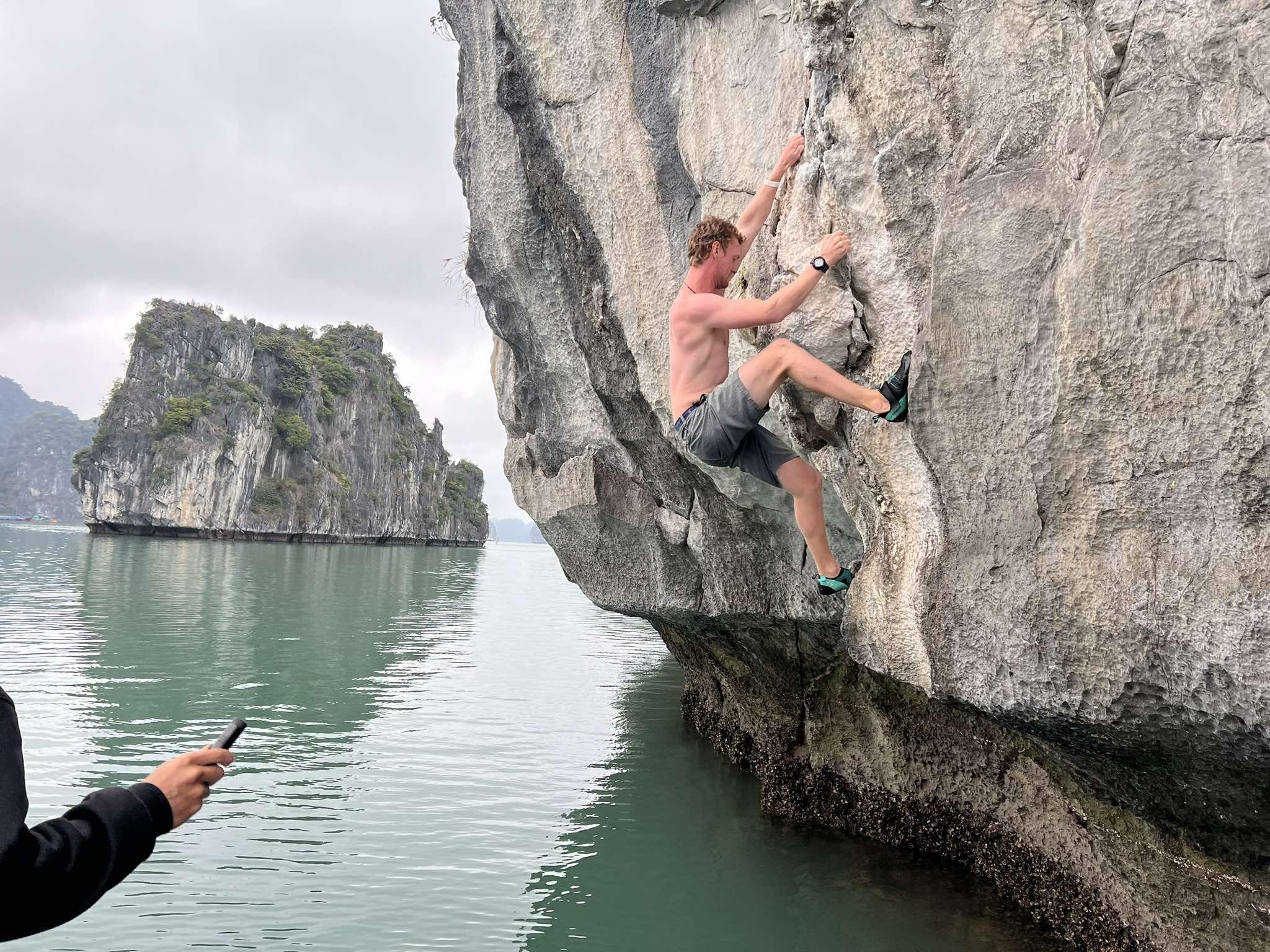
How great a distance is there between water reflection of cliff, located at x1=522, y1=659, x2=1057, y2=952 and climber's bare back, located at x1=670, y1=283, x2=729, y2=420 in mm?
3930

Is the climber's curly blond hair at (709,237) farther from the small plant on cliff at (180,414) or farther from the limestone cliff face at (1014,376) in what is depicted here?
the small plant on cliff at (180,414)

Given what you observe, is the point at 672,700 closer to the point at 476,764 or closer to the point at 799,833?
the point at 476,764

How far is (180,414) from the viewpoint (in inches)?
3169

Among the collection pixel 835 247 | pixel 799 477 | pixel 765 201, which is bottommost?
pixel 799 477

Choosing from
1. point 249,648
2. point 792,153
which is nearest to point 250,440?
point 249,648

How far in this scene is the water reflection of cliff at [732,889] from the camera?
6.65 meters

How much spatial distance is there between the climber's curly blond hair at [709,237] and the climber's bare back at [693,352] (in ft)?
0.72

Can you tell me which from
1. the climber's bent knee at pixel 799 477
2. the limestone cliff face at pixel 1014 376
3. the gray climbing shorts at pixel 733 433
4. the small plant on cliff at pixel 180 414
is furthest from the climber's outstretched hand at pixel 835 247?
the small plant on cliff at pixel 180 414

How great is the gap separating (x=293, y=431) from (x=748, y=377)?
92.2m

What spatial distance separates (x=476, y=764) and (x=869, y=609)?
21.3 feet

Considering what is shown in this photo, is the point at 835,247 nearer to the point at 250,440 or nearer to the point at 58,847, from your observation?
the point at 58,847

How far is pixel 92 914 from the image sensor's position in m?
6.64

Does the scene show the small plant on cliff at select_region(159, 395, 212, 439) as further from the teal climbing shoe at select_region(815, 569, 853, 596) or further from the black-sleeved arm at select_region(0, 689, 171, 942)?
the black-sleeved arm at select_region(0, 689, 171, 942)

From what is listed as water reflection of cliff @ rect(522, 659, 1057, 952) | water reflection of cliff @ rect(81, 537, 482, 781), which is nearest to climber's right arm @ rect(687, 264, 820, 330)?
water reflection of cliff @ rect(522, 659, 1057, 952)
